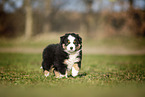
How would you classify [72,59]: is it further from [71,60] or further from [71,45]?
[71,45]

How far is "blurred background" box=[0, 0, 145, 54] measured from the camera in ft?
78.0

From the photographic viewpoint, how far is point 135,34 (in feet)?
84.3

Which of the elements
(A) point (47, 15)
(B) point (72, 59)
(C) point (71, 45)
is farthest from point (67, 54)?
(A) point (47, 15)

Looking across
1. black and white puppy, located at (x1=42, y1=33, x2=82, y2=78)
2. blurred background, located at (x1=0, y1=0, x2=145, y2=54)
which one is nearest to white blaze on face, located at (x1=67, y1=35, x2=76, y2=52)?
black and white puppy, located at (x1=42, y1=33, x2=82, y2=78)

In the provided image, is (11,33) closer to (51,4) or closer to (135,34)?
(51,4)

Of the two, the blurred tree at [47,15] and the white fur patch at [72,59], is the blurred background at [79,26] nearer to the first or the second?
the blurred tree at [47,15]

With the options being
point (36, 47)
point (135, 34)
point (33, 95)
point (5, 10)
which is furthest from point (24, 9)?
point (33, 95)

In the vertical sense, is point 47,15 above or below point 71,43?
above

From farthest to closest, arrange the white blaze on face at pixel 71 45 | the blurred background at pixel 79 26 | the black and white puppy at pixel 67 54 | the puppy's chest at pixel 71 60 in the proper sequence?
the blurred background at pixel 79 26, the puppy's chest at pixel 71 60, the black and white puppy at pixel 67 54, the white blaze on face at pixel 71 45

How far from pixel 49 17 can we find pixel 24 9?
11.6 feet

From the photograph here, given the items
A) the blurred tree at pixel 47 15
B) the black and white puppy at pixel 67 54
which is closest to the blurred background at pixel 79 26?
the blurred tree at pixel 47 15

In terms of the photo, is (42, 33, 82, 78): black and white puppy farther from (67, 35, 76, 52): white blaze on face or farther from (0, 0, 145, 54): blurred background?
(0, 0, 145, 54): blurred background

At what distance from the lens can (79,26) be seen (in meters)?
28.5

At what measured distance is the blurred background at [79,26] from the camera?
23.8 metres
